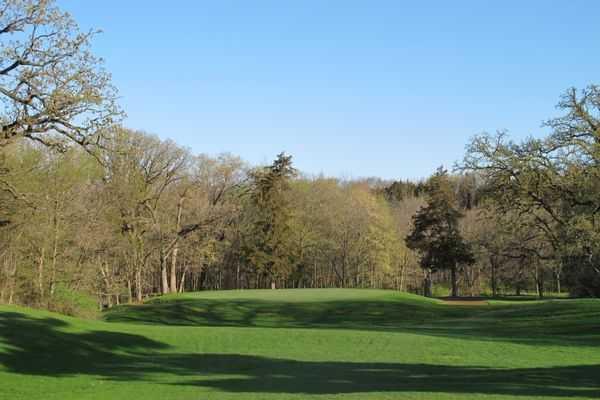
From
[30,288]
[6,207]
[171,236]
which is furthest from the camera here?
[171,236]

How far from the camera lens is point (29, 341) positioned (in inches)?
821

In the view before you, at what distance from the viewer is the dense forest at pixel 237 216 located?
16703mm

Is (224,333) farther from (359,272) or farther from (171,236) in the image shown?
(359,272)

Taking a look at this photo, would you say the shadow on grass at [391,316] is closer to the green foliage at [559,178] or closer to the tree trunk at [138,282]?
the green foliage at [559,178]

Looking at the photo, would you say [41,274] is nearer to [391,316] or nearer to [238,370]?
[391,316]

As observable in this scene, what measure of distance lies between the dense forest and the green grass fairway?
4.26 m

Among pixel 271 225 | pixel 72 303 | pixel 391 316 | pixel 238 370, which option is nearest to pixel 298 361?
pixel 238 370

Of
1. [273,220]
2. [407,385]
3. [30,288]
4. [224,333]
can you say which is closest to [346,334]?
[224,333]

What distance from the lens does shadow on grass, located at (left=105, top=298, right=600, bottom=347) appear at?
28492 millimetres

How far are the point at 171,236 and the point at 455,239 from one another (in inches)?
1091

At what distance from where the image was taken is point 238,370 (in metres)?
18.5

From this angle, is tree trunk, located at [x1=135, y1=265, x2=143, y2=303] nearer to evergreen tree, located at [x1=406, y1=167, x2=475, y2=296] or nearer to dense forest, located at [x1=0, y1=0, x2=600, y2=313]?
dense forest, located at [x1=0, y1=0, x2=600, y2=313]

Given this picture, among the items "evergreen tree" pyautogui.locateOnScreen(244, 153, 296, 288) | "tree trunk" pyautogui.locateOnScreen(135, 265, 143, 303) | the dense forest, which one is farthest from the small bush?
"evergreen tree" pyautogui.locateOnScreen(244, 153, 296, 288)

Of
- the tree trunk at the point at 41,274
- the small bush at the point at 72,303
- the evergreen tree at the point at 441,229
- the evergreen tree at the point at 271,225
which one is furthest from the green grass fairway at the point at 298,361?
the evergreen tree at the point at 271,225
